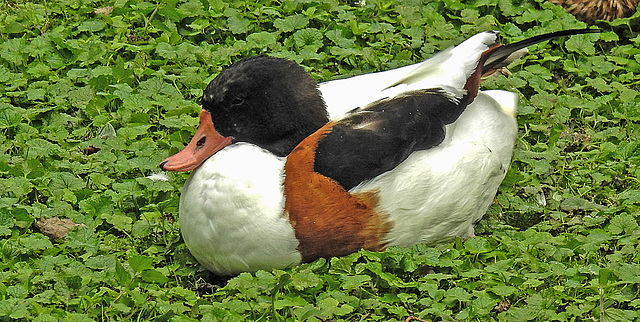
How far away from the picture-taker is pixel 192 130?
5.42 m

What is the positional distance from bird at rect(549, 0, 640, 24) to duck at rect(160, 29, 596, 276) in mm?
2136

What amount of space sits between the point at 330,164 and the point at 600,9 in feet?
10.3

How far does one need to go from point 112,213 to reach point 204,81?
4.44 ft

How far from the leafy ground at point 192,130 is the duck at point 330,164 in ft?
0.40

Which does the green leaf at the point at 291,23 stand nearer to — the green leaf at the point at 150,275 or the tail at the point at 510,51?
the tail at the point at 510,51

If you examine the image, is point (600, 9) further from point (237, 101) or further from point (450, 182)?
point (237, 101)

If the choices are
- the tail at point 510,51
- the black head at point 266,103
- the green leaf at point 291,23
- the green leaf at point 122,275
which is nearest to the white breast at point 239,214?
the black head at point 266,103

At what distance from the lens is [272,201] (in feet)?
13.3

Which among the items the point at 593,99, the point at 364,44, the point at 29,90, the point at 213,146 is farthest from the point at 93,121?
the point at 593,99

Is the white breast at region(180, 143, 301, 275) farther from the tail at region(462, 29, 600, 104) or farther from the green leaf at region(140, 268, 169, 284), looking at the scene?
the tail at region(462, 29, 600, 104)

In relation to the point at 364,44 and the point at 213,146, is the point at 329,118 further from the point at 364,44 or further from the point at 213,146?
the point at 364,44

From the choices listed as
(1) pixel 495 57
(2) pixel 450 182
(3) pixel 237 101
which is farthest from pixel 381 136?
(1) pixel 495 57

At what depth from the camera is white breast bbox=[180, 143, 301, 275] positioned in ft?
13.3

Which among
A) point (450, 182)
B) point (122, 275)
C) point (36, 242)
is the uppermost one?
point (450, 182)
